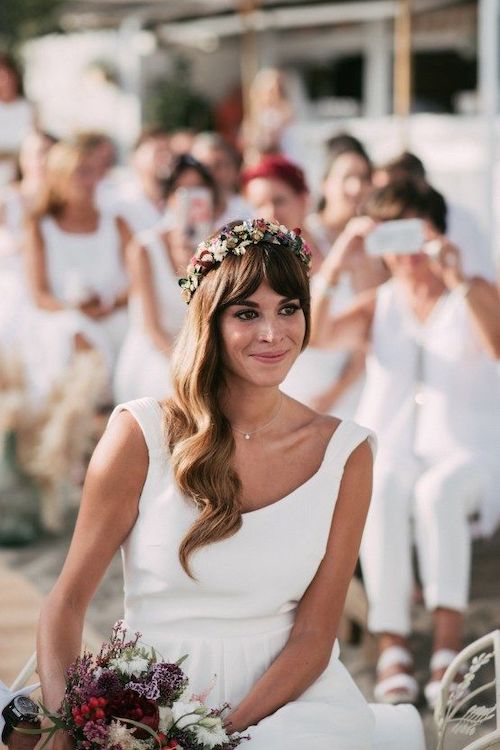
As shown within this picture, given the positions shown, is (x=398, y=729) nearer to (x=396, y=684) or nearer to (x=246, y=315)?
(x=246, y=315)

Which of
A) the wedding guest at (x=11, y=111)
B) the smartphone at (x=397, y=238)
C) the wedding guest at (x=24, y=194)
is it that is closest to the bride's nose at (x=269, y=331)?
the smartphone at (x=397, y=238)

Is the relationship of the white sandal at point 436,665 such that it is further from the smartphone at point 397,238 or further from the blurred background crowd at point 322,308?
the smartphone at point 397,238

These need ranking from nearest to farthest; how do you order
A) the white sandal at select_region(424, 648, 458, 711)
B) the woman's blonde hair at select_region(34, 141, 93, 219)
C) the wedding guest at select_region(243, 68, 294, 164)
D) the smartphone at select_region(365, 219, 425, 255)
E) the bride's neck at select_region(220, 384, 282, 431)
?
the bride's neck at select_region(220, 384, 282, 431)
the white sandal at select_region(424, 648, 458, 711)
the smartphone at select_region(365, 219, 425, 255)
the woman's blonde hair at select_region(34, 141, 93, 219)
the wedding guest at select_region(243, 68, 294, 164)

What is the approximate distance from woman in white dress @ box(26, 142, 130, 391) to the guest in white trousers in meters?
2.11

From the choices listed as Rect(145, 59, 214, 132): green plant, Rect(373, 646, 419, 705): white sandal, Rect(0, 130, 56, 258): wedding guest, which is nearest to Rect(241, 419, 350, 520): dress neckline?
Rect(373, 646, 419, 705): white sandal

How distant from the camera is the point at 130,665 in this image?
206cm

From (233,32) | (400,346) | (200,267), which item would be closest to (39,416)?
(400,346)

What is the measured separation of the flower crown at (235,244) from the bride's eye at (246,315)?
120 mm

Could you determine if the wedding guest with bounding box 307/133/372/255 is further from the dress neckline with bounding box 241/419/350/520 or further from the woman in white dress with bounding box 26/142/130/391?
the dress neckline with bounding box 241/419/350/520

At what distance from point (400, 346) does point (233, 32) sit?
12.0 metres

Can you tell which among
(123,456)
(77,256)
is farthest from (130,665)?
(77,256)

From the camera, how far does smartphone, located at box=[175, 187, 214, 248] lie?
573 cm

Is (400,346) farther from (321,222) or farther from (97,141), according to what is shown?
(97,141)

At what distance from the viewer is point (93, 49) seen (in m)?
17.7
